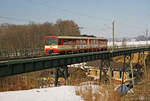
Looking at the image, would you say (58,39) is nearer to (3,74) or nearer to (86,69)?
(3,74)

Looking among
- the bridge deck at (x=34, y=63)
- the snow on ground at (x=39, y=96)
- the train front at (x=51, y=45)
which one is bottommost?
the snow on ground at (x=39, y=96)

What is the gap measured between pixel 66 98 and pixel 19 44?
51.6 metres

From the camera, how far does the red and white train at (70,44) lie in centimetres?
1903

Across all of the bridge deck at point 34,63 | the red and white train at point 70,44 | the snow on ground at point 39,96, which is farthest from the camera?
the red and white train at point 70,44

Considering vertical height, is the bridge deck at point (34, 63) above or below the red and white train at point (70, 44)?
below

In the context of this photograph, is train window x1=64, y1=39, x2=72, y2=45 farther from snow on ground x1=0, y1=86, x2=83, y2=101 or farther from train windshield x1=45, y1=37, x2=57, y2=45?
snow on ground x1=0, y1=86, x2=83, y2=101

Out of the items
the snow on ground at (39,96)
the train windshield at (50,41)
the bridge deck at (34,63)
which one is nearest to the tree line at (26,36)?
the train windshield at (50,41)

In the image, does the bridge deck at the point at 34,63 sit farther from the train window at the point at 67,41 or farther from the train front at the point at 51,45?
the train window at the point at 67,41

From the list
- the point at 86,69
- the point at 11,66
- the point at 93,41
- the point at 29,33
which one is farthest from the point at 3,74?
the point at 29,33

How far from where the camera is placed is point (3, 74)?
11.7 meters

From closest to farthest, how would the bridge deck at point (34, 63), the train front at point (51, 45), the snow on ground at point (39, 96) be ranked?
the snow on ground at point (39, 96) < the bridge deck at point (34, 63) < the train front at point (51, 45)

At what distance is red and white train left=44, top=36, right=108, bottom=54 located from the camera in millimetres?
19031

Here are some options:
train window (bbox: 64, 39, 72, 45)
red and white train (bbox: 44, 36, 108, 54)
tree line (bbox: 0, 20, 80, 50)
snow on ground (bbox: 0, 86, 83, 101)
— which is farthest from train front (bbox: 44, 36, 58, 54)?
tree line (bbox: 0, 20, 80, 50)

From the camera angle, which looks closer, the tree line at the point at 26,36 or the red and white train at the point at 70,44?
the red and white train at the point at 70,44
